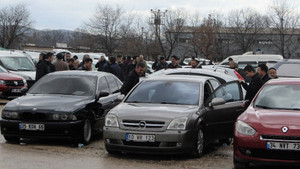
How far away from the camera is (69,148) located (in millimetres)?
9938

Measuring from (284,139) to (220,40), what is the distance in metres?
64.2

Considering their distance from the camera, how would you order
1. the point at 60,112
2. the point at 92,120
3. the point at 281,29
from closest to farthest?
the point at 60,112, the point at 92,120, the point at 281,29

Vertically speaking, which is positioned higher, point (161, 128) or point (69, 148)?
point (161, 128)

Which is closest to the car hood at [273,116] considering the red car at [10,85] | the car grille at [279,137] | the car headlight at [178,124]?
the car grille at [279,137]

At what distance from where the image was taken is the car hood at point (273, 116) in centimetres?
758

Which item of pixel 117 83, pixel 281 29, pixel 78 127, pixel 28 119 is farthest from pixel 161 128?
pixel 281 29

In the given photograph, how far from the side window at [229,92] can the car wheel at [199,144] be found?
42.5 inches

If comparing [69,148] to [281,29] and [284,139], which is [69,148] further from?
[281,29]

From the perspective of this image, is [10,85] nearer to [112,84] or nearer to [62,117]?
[112,84]

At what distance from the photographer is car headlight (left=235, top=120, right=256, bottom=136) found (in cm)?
765

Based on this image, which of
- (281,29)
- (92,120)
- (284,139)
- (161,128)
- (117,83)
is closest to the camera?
(284,139)

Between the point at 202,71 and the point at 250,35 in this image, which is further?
the point at 250,35

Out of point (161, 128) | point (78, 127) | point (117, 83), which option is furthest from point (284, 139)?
point (117, 83)

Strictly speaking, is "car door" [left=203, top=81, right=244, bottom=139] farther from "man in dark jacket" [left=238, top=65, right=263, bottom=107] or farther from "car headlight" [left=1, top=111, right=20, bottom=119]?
"car headlight" [left=1, top=111, right=20, bottom=119]
